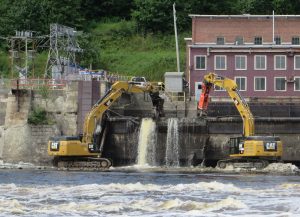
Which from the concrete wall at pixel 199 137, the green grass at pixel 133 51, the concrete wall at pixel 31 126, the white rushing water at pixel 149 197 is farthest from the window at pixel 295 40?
the white rushing water at pixel 149 197

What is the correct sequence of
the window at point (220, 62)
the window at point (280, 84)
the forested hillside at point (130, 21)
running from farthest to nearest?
the forested hillside at point (130, 21), the window at point (220, 62), the window at point (280, 84)

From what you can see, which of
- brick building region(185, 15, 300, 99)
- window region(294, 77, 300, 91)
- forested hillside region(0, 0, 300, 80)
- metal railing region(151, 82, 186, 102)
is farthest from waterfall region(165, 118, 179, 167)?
forested hillside region(0, 0, 300, 80)

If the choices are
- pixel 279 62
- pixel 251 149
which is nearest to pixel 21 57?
pixel 279 62

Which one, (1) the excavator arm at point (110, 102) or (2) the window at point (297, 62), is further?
(2) the window at point (297, 62)

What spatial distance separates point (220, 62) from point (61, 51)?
626 inches

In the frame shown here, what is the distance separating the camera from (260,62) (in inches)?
3580

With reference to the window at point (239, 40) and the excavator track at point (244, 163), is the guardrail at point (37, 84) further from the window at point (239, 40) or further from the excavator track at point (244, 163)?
the window at point (239, 40)

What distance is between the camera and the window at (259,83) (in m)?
90.6

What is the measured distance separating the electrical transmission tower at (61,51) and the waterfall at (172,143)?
17.6 metres

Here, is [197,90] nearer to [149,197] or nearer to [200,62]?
[200,62]

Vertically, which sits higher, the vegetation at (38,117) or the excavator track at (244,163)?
the vegetation at (38,117)

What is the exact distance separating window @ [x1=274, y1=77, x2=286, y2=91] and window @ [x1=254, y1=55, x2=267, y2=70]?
161cm

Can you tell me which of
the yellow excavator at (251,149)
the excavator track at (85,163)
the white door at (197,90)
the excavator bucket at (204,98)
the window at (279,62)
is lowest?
the excavator track at (85,163)

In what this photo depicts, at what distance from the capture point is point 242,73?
3583 inches
